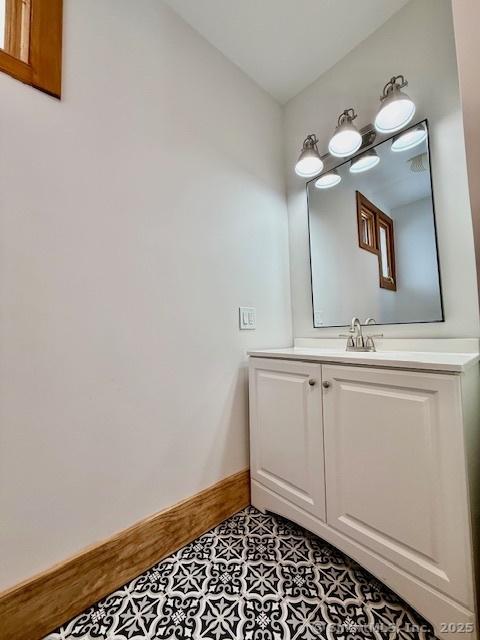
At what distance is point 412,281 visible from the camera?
1267mm

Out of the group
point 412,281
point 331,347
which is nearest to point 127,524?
point 331,347

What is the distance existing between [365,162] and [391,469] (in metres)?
1.43

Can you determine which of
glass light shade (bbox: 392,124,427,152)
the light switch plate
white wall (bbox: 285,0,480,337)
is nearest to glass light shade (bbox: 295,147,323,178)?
white wall (bbox: 285,0,480,337)

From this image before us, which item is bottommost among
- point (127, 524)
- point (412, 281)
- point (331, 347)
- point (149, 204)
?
point (127, 524)

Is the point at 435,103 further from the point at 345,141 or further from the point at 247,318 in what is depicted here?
the point at 247,318

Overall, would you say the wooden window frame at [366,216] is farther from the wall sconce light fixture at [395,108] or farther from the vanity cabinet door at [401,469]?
the vanity cabinet door at [401,469]

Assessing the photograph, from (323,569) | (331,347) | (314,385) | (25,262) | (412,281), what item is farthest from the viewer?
(331,347)

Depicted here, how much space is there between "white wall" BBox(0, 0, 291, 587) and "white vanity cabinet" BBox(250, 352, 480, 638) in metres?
0.39

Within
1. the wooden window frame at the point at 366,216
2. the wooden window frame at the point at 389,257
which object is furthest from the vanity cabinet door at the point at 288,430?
the wooden window frame at the point at 366,216

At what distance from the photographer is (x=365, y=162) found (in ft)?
4.74

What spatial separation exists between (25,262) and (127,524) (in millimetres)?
989

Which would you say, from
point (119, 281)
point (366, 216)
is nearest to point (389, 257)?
point (366, 216)

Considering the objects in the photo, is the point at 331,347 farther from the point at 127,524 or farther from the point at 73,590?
the point at 73,590

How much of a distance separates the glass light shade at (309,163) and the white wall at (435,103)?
0.17 m
